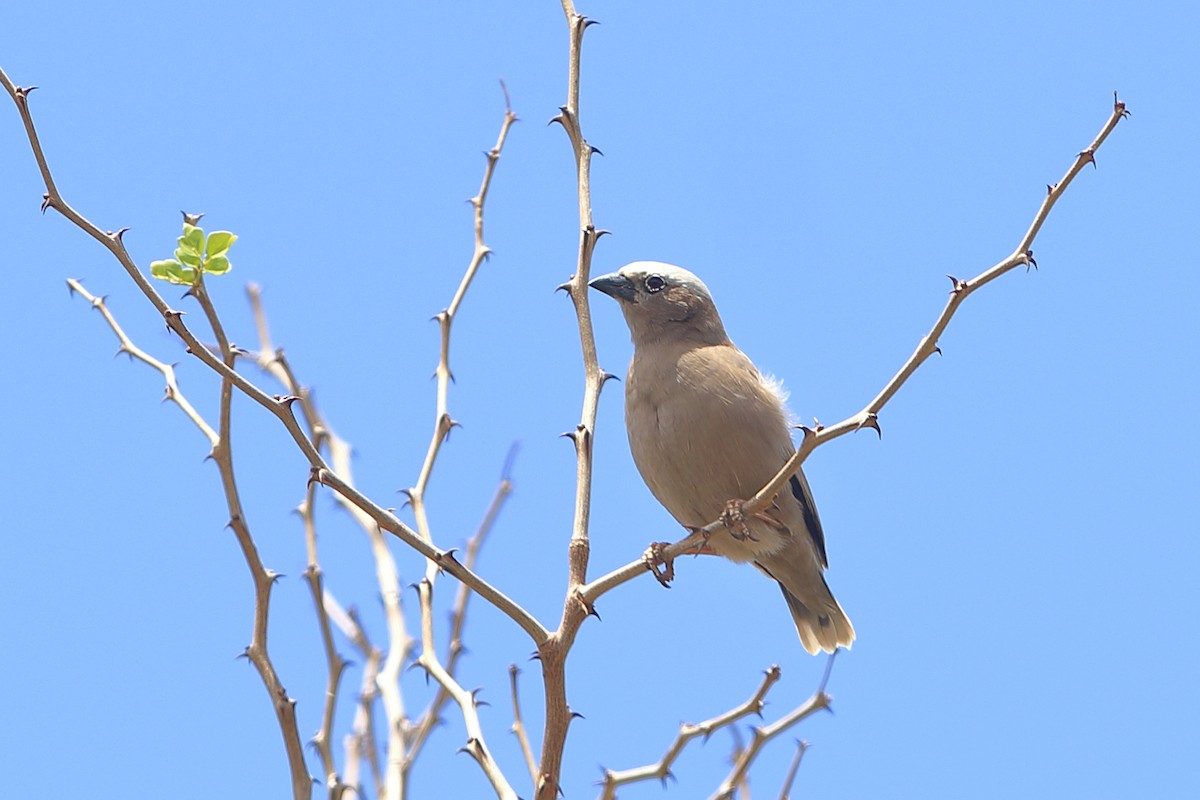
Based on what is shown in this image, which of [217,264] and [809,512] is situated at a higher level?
[809,512]

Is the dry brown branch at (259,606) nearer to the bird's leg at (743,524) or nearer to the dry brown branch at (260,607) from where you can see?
the dry brown branch at (260,607)

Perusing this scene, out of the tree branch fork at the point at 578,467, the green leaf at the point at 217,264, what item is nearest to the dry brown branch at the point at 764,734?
the tree branch fork at the point at 578,467

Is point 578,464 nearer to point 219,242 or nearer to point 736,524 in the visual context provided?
point 736,524

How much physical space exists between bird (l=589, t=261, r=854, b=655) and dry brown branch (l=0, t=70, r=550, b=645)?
2115mm

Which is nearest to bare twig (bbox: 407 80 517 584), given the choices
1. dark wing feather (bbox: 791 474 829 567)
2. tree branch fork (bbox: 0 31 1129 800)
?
tree branch fork (bbox: 0 31 1129 800)

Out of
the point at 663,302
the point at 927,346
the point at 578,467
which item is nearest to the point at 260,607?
the point at 578,467

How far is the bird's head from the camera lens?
6.55 meters

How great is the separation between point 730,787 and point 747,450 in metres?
2.08

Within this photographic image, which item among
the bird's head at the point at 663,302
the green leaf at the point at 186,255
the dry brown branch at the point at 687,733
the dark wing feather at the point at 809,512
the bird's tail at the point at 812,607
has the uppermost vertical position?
the bird's head at the point at 663,302

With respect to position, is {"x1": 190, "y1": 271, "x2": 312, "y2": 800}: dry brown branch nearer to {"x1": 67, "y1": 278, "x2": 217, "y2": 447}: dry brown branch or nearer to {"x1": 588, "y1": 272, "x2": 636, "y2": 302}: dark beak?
{"x1": 67, "y1": 278, "x2": 217, "y2": 447}: dry brown branch

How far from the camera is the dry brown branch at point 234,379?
3.11 m

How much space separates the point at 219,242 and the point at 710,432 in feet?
9.53

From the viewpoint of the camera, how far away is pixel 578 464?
402 cm

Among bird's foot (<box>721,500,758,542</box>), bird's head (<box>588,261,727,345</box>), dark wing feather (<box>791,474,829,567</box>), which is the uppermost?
bird's head (<box>588,261,727,345</box>)
